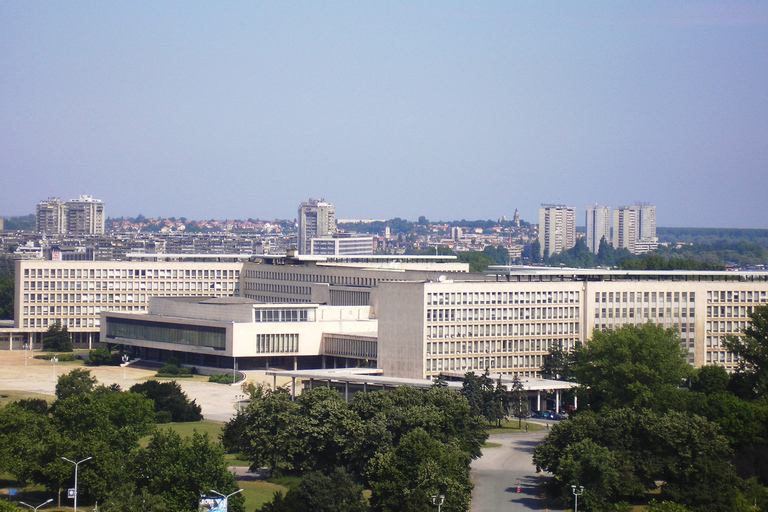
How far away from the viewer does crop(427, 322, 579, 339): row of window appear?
116 m

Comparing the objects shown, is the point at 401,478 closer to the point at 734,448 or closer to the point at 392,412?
the point at 392,412

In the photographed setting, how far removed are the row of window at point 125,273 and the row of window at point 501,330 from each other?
205 feet

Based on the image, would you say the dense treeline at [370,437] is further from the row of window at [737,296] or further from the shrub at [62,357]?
the shrub at [62,357]

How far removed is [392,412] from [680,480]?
18746mm

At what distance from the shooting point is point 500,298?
119312mm

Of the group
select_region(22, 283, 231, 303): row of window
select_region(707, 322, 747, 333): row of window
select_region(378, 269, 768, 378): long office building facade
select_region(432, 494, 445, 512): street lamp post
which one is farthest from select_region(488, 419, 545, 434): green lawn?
select_region(22, 283, 231, 303): row of window

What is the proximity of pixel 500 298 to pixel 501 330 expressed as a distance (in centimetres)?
329

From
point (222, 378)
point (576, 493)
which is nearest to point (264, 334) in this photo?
point (222, 378)

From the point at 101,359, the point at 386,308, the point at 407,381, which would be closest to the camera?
the point at 407,381

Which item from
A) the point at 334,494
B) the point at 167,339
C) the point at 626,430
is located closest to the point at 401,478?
the point at 334,494

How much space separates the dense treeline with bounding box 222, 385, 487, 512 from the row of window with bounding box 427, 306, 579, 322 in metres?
32.8

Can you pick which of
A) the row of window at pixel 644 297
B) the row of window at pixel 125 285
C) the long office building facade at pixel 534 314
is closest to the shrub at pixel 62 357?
the row of window at pixel 125 285

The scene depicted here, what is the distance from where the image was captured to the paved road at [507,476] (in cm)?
7050

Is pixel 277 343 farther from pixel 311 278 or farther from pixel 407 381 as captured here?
pixel 407 381
